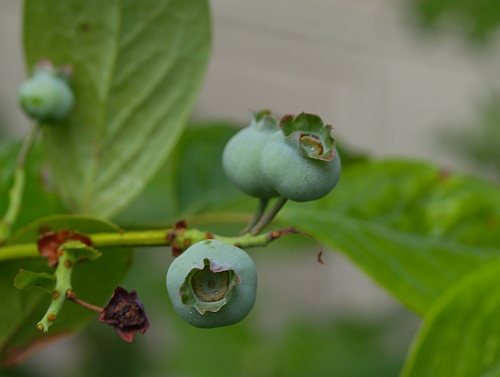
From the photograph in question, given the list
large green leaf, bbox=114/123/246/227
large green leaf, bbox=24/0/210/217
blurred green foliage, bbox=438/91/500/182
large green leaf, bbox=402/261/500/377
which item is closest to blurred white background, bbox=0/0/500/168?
blurred green foliage, bbox=438/91/500/182

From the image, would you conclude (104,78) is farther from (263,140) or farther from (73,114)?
(263,140)

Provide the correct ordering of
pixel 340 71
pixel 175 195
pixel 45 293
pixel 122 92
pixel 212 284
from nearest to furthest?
1. pixel 212 284
2. pixel 45 293
3. pixel 122 92
4. pixel 175 195
5. pixel 340 71

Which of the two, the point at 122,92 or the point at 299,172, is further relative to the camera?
the point at 122,92

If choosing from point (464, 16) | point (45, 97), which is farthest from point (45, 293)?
point (464, 16)

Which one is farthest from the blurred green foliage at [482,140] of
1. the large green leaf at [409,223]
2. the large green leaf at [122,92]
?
the large green leaf at [122,92]

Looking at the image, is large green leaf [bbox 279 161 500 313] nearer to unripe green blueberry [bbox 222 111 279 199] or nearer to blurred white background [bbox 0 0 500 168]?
unripe green blueberry [bbox 222 111 279 199]

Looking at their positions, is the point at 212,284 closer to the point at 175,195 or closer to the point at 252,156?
the point at 252,156

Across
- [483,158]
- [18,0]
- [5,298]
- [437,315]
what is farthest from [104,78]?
[18,0]
